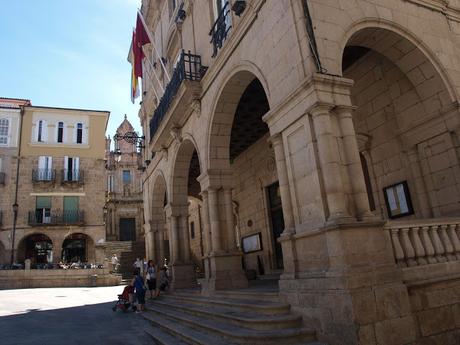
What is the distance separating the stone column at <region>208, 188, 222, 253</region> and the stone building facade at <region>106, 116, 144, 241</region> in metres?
29.0

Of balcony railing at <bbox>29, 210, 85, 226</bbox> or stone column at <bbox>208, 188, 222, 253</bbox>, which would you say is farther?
balcony railing at <bbox>29, 210, 85, 226</bbox>

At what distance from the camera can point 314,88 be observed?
5.40 metres

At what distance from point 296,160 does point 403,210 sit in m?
3.33

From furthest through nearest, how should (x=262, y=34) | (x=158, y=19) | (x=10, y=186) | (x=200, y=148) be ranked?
(x=10, y=186) → (x=158, y=19) → (x=200, y=148) → (x=262, y=34)

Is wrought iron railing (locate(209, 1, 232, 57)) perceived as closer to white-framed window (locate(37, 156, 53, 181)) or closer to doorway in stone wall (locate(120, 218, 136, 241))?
white-framed window (locate(37, 156, 53, 181))

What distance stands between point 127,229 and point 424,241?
1359 inches

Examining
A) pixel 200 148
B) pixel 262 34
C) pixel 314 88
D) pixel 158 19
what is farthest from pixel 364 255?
pixel 158 19

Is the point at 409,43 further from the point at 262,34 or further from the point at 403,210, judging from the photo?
the point at 403,210

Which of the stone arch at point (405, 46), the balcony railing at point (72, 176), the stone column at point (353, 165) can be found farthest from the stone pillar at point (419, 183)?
the balcony railing at point (72, 176)

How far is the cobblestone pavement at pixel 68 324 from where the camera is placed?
7.21 metres

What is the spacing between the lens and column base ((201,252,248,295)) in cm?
863

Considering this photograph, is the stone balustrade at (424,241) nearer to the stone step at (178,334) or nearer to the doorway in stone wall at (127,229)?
the stone step at (178,334)

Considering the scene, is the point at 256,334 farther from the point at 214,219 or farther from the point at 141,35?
the point at 141,35

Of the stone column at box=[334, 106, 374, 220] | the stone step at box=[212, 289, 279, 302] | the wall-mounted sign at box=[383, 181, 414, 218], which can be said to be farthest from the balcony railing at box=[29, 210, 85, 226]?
the stone column at box=[334, 106, 374, 220]
